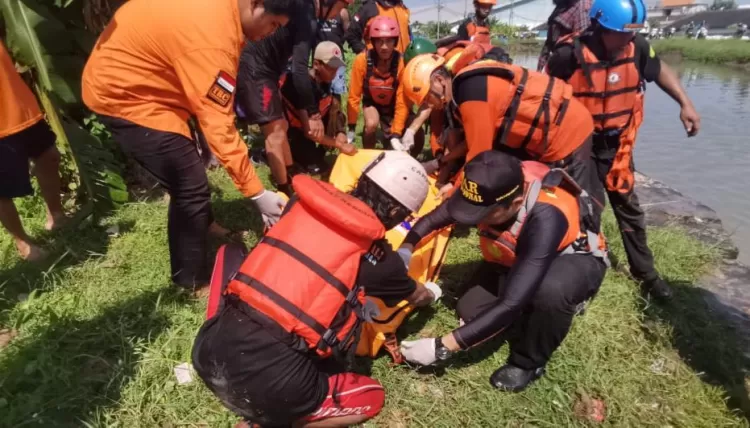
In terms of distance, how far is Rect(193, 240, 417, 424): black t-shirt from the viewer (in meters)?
1.80

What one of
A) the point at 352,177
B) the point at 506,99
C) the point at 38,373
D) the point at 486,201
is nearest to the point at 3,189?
the point at 38,373

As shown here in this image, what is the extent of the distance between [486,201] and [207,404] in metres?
1.69

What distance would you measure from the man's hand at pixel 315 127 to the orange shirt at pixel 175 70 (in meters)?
1.82

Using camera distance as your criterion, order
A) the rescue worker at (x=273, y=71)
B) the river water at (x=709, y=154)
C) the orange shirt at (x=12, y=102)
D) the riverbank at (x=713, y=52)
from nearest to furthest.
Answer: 1. the orange shirt at (x=12, y=102)
2. the rescue worker at (x=273, y=71)
3. the river water at (x=709, y=154)
4. the riverbank at (x=713, y=52)

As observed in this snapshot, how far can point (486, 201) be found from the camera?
2.14 meters

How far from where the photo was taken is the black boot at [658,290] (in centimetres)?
337

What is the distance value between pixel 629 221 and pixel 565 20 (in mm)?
2141

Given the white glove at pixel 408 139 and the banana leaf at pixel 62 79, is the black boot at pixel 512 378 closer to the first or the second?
the white glove at pixel 408 139

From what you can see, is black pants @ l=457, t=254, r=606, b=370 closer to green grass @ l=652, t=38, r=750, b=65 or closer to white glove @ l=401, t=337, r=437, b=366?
white glove @ l=401, t=337, r=437, b=366

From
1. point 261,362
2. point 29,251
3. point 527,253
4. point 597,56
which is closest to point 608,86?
point 597,56

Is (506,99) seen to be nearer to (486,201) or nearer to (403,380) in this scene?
(486,201)

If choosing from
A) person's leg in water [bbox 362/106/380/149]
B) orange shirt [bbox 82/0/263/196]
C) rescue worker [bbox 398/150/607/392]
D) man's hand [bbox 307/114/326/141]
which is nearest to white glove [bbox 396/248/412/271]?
rescue worker [bbox 398/150/607/392]

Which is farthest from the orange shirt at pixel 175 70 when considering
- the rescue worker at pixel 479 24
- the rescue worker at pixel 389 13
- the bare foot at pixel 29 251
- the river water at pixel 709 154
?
the river water at pixel 709 154

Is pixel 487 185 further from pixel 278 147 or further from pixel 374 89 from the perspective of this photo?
pixel 374 89
